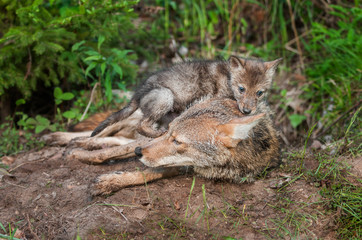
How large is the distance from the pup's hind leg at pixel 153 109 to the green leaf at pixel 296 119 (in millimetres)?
2594

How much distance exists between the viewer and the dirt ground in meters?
2.85

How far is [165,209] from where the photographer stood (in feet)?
10.2

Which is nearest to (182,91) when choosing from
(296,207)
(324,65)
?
(296,207)

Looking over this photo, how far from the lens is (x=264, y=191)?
3.40 metres

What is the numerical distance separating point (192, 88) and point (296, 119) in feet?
7.71

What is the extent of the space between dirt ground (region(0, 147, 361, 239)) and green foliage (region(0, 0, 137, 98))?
1649mm

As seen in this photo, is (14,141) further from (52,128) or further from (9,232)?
(9,232)

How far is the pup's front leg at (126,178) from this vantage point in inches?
126

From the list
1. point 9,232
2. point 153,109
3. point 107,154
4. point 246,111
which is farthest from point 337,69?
point 9,232

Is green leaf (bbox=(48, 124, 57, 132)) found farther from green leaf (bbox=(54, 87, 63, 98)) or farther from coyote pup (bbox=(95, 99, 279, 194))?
coyote pup (bbox=(95, 99, 279, 194))

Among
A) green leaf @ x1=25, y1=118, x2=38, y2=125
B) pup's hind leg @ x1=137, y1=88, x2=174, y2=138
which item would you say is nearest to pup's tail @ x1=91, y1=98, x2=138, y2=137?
pup's hind leg @ x1=137, y1=88, x2=174, y2=138

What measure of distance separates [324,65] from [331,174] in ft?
10.1

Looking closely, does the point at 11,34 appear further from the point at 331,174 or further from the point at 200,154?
the point at 331,174

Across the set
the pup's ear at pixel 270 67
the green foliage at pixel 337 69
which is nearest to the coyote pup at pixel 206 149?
the pup's ear at pixel 270 67
